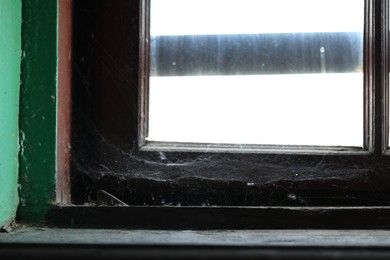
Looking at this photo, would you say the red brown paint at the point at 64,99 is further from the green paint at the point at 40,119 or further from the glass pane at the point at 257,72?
the glass pane at the point at 257,72

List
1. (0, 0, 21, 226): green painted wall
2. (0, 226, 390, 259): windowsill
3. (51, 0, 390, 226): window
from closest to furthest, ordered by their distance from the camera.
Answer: (0, 226, 390, 259): windowsill < (0, 0, 21, 226): green painted wall < (51, 0, 390, 226): window

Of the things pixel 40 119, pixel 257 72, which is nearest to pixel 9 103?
pixel 40 119

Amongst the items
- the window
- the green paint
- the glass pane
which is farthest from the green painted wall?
the glass pane

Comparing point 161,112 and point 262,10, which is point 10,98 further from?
point 262,10

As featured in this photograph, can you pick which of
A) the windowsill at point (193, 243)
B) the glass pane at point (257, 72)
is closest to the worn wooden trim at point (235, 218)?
the windowsill at point (193, 243)

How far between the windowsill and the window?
0.10m

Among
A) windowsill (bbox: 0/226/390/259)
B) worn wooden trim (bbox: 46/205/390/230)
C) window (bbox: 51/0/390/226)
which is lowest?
windowsill (bbox: 0/226/390/259)

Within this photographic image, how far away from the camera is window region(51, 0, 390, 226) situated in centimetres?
88

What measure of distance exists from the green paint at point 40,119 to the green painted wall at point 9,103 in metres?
0.01

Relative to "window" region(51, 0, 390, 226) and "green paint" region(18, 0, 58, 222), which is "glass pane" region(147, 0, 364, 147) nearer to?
"window" region(51, 0, 390, 226)

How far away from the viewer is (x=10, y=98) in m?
0.78

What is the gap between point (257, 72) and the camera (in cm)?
94

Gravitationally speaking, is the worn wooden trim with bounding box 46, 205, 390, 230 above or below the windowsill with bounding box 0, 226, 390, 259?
above

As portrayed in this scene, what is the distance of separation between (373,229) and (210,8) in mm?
464
